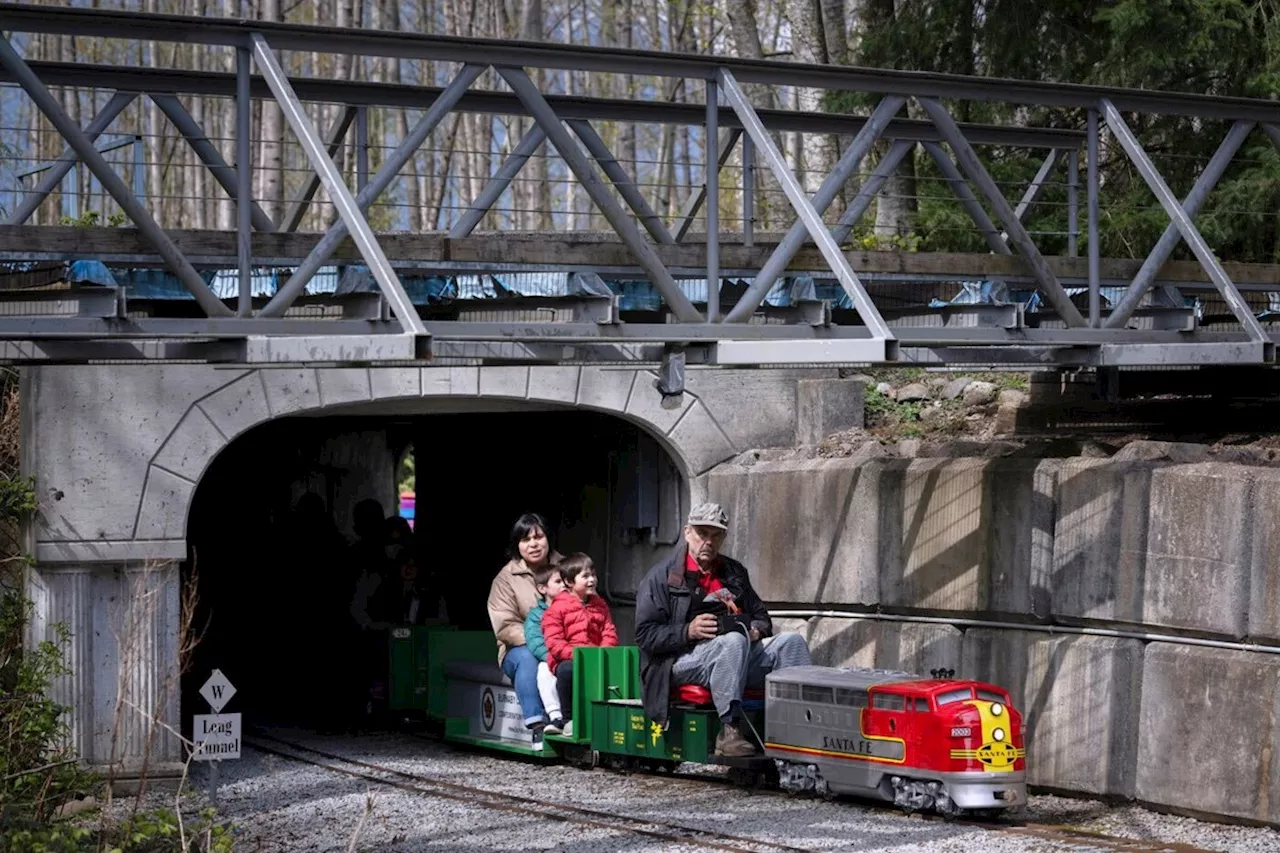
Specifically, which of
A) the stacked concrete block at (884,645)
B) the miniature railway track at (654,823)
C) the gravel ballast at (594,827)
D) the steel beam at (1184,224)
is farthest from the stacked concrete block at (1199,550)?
the stacked concrete block at (884,645)

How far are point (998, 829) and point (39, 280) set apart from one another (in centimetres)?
692

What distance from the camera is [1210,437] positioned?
15.0m

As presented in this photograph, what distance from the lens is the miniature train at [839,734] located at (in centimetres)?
1145

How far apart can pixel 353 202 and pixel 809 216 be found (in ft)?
8.87

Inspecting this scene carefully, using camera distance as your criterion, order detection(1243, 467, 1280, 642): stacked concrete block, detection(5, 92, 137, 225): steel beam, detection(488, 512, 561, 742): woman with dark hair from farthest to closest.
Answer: detection(488, 512, 561, 742): woman with dark hair, detection(5, 92, 137, 225): steel beam, detection(1243, 467, 1280, 642): stacked concrete block

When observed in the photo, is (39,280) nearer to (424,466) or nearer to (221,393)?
(221,393)

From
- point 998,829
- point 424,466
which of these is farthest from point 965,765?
point 424,466

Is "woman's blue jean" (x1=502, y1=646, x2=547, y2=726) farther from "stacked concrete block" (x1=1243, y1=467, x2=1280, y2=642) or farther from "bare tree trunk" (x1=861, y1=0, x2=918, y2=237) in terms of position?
"bare tree trunk" (x1=861, y1=0, x2=918, y2=237)

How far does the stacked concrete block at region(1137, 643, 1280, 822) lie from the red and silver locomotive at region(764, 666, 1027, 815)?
935 mm

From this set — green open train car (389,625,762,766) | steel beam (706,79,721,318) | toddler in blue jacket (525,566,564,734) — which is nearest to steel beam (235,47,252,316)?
steel beam (706,79,721,318)

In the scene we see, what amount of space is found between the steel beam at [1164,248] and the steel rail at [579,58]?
23cm

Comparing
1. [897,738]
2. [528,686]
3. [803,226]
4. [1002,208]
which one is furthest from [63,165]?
[897,738]

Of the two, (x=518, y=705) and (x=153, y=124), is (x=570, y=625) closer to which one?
(x=518, y=705)

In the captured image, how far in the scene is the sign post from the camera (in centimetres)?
1265
